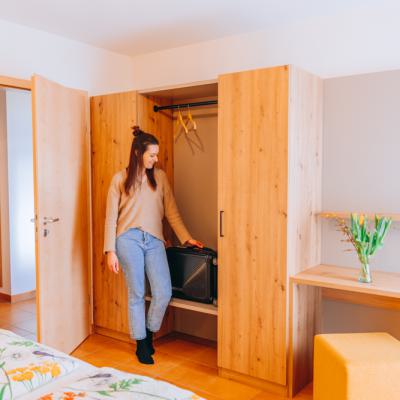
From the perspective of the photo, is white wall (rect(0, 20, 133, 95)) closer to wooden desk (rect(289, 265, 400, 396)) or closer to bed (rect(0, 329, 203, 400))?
bed (rect(0, 329, 203, 400))

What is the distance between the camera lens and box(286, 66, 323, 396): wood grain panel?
2590 mm

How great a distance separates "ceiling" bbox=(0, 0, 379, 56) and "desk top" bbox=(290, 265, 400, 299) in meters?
1.64

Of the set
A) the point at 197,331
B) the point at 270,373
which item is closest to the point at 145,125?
the point at 197,331

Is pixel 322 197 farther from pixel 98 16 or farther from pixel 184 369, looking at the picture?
pixel 98 16

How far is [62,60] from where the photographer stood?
3553mm

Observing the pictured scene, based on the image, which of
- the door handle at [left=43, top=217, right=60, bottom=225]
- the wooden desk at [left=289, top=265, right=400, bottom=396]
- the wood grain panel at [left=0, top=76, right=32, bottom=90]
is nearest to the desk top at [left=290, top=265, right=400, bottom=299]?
the wooden desk at [left=289, top=265, right=400, bottom=396]

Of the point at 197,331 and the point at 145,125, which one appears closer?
the point at 145,125

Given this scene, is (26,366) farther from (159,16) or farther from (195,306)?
(159,16)

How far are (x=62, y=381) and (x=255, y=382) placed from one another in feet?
4.88

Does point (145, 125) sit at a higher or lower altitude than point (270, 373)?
higher

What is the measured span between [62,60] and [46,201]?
123 centimetres

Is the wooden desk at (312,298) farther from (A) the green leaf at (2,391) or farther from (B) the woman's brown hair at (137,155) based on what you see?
(A) the green leaf at (2,391)

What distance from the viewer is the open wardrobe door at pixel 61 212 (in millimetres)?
2939

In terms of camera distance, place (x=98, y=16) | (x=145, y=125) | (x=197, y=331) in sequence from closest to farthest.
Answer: (x=98, y=16) → (x=145, y=125) → (x=197, y=331)
